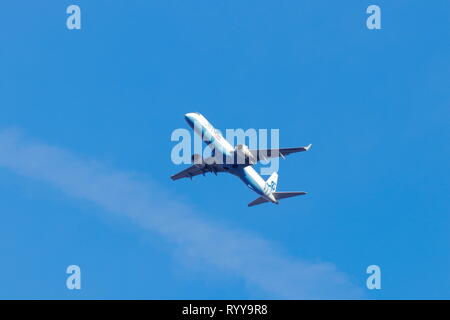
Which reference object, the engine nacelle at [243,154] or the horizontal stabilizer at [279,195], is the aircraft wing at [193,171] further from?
the horizontal stabilizer at [279,195]

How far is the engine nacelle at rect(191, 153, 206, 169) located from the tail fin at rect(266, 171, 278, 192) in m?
14.8

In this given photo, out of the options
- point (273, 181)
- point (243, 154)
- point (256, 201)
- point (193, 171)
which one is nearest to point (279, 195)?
point (256, 201)

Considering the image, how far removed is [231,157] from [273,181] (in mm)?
18490

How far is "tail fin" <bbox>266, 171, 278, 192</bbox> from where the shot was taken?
399 ft

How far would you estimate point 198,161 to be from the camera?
112625mm

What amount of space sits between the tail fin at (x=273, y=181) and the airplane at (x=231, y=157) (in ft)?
10.5

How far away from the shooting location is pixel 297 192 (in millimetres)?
117875
